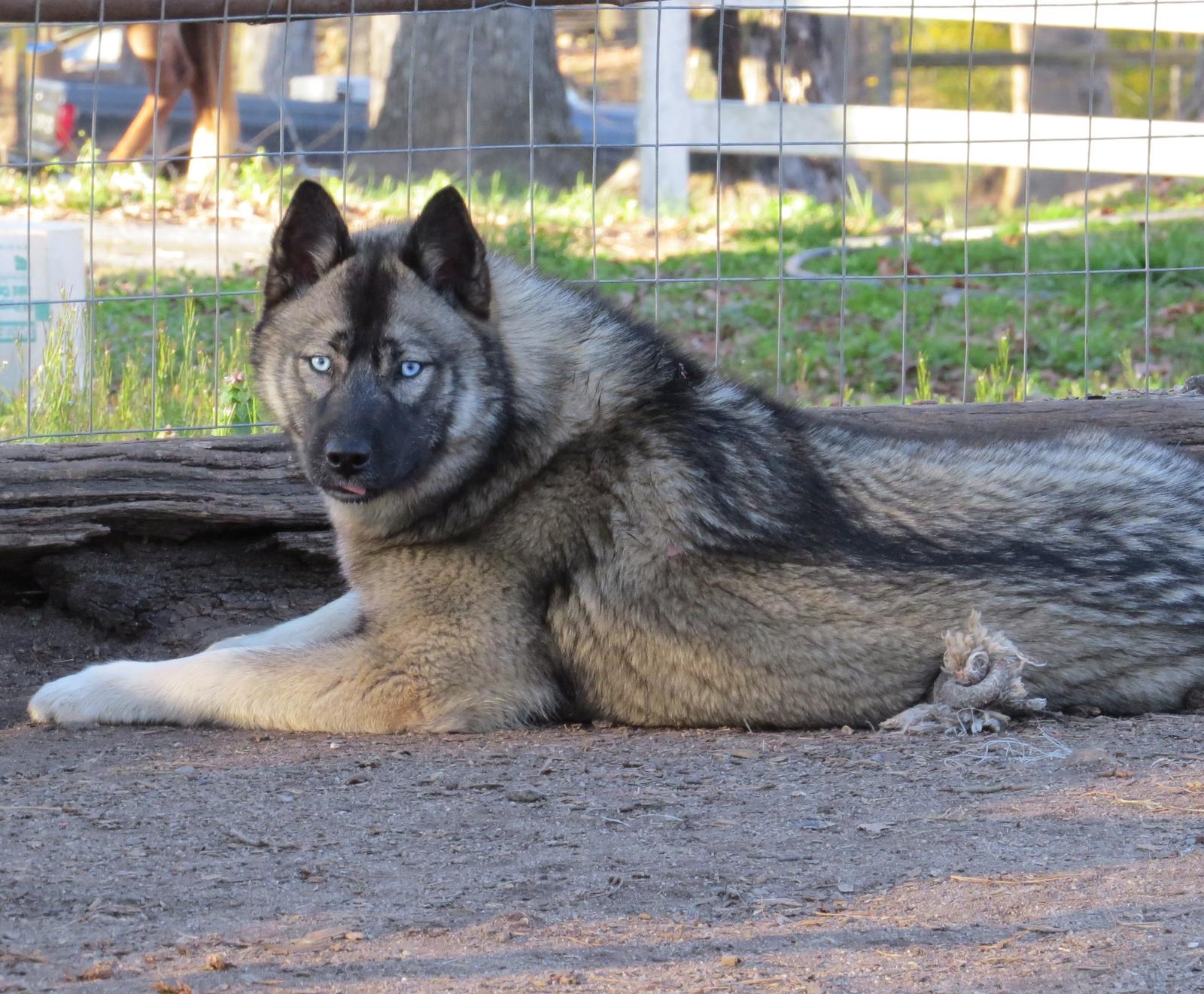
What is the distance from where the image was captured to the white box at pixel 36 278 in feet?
22.5

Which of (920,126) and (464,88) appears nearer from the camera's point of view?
(920,126)

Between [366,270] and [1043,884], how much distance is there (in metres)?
2.36

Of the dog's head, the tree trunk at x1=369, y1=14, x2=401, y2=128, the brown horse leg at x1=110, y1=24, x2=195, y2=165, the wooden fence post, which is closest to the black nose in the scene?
the dog's head

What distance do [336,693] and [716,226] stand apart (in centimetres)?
352

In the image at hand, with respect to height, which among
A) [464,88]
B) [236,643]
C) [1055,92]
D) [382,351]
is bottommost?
[236,643]

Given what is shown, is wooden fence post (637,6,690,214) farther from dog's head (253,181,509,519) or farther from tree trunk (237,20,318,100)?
tree trunk (237,20,318,100)

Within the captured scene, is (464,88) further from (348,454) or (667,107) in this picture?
(348,454)

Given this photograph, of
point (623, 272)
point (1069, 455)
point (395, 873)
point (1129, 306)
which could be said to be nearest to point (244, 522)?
point (395, 873)

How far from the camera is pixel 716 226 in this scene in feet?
21.8

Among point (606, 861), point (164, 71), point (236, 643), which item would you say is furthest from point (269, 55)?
point (606, 861)

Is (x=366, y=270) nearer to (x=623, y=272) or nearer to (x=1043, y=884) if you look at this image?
(x=1043, y=884)

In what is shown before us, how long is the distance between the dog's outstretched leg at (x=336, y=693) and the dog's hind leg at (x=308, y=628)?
391 mm

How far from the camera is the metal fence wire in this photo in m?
5.97

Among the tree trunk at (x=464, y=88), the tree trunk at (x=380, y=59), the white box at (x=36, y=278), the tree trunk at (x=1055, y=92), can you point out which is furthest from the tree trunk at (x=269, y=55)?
the white box at (x=36, y=278)
